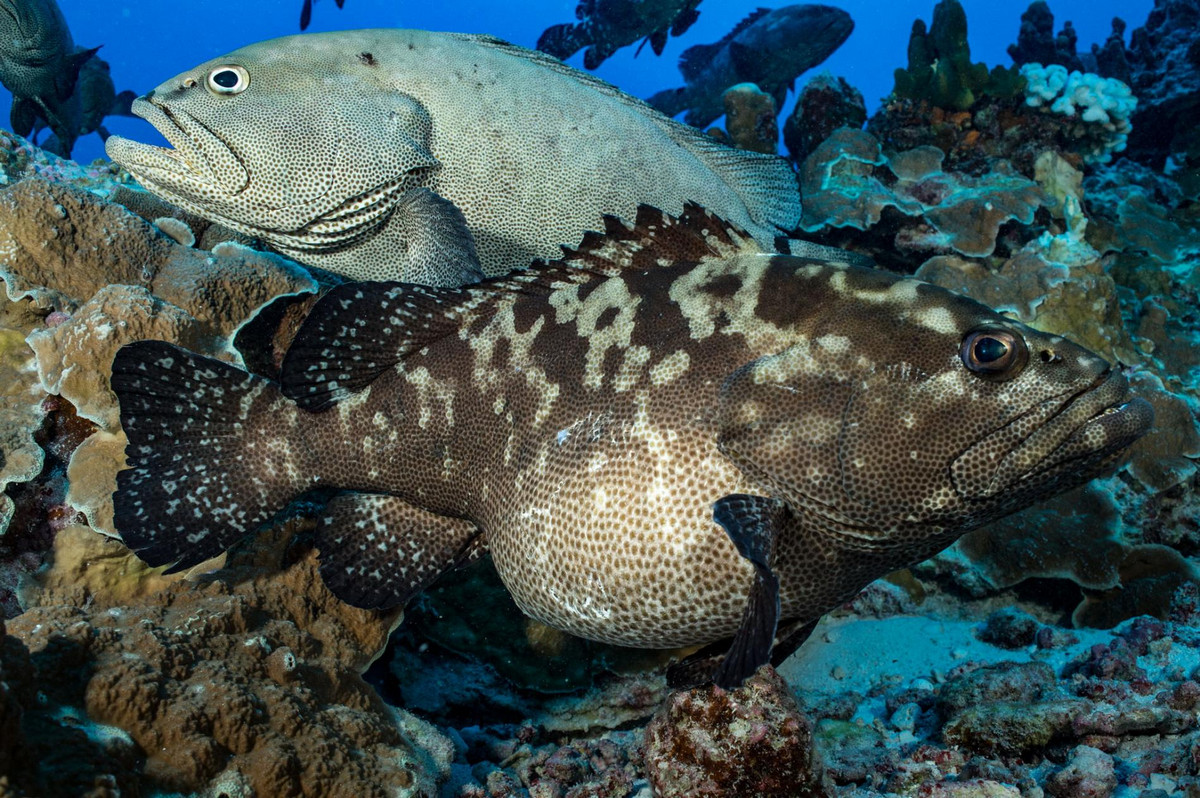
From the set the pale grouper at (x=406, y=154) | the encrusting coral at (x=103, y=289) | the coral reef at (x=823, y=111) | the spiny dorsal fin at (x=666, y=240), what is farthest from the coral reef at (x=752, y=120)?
the spiny dorsal fin at (x=666, y=240)

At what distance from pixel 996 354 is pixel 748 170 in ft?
9.81

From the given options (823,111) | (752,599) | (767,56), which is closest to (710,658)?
(752,599)

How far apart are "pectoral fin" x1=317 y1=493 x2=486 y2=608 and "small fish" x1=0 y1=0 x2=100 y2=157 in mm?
7200

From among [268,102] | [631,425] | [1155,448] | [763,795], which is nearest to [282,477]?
[631,425]

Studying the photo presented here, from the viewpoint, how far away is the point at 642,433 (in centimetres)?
241

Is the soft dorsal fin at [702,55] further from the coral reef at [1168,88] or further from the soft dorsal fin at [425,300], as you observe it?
the soft dorsal fin at [425,300]

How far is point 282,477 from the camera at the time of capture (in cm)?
295

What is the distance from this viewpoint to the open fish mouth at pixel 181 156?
3449 mm

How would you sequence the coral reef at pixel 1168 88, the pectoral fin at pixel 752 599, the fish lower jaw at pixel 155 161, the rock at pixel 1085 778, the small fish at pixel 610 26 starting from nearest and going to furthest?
the pectoral fin at pixel 752 599, the rock at pixel 1085 778, the fish lower jaw at pixel 155 161, the coral reef at pixel 1168 88, the small fish at pixel 610 26

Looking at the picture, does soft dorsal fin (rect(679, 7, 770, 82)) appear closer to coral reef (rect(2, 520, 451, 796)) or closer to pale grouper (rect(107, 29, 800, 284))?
pale grouper (rect(107, 29, 800, 284))

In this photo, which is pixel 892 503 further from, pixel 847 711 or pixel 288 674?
pixel 288 674

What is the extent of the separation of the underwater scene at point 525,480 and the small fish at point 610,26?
8.24 m

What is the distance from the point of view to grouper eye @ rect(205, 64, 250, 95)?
3.53 metres

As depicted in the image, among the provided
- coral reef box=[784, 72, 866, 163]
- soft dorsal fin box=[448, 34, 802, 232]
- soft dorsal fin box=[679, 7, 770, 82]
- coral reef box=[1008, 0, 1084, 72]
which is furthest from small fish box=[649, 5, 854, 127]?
soft dorsal fin box=[448, 34, 802, 232]
